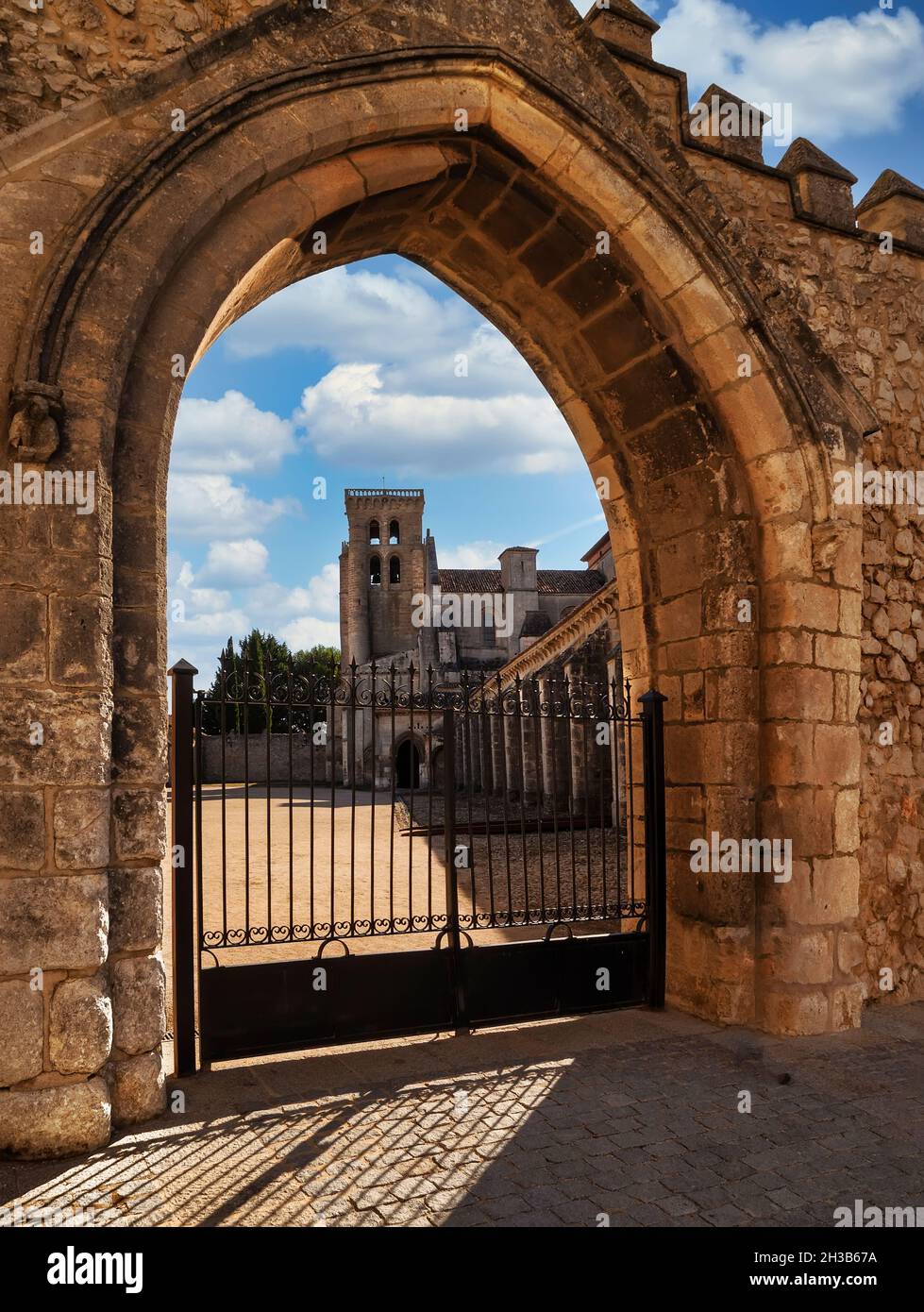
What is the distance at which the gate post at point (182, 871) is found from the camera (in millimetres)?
4387

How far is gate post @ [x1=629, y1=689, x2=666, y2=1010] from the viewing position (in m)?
5.59

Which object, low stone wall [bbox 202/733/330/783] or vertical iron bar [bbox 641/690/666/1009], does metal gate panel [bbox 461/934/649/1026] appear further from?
low stone wall [bbox 202/733/330/783]

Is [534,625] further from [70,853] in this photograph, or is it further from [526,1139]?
[70,853]

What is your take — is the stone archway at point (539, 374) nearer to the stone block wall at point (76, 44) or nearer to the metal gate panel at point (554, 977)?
the stone block wall at point (76, 44)

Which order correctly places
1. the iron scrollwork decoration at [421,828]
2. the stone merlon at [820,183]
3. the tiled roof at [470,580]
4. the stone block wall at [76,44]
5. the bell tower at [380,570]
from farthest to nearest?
the bell tower at [380,570] → the tiled roof at [470,580] → the stone merlon at [820,183] → the iron scrollwork decoration at [421,828] → the stone block wall at [76,44]

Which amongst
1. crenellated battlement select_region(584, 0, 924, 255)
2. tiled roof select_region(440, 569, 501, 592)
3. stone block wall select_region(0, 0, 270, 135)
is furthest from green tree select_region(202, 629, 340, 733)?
tiled roof select_region(440, 569, 501, 592)

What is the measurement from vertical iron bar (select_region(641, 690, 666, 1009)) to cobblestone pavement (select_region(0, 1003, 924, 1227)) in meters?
0.56

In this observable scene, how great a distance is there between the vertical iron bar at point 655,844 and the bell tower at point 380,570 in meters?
48.5

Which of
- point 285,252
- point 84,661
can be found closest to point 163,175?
point 285,252

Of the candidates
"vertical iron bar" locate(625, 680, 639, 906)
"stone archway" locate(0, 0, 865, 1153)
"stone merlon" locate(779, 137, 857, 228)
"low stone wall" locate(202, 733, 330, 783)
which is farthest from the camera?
"low stone wall" locate(202, 733, 330, 783)

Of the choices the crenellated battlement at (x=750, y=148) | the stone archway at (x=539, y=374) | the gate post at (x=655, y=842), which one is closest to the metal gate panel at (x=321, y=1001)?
the stone archway at (x=539, y=374)

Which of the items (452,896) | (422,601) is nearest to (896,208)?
(452,896)

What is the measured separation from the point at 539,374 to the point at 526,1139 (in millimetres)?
4609

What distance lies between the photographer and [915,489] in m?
6.38
